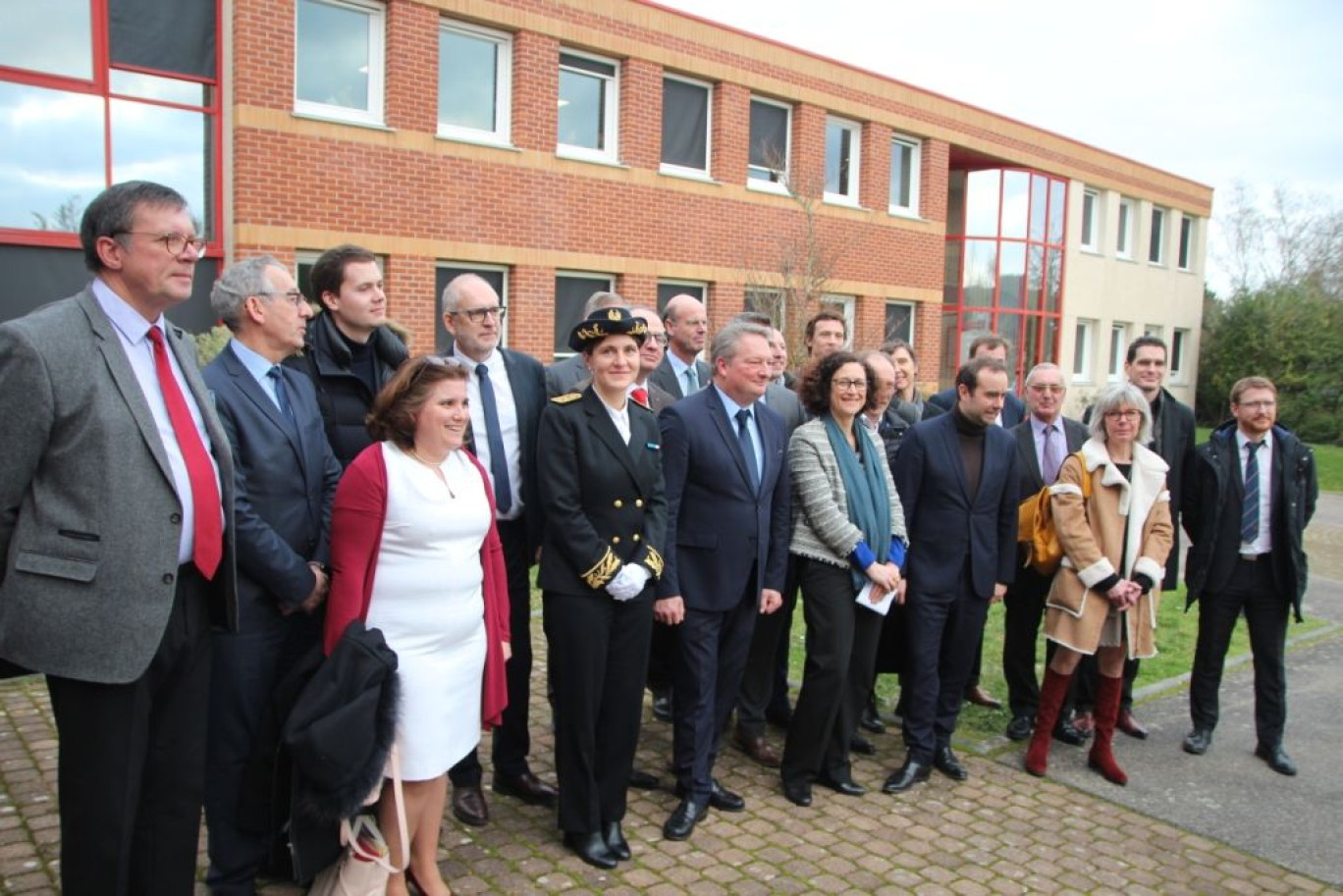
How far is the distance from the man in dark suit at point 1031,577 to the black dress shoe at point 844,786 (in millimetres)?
1397

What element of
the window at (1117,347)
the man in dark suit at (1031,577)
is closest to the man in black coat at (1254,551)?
the man in dark suit at (1031,577)

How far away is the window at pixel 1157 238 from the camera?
32.3m

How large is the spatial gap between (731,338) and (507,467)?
120cm

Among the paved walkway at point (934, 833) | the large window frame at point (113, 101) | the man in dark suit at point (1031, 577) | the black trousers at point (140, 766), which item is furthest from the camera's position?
the large window frame at point (113, 101)

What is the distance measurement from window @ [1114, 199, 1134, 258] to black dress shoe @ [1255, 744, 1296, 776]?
27.8 meters

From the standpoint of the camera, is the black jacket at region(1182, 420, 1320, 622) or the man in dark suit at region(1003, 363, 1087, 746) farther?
the man in dark suit at region(1003, 363, 1087, 746)

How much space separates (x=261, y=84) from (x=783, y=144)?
32.0 ft

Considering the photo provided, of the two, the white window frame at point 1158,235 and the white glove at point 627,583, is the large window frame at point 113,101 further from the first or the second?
the white window frame at point 1158,235

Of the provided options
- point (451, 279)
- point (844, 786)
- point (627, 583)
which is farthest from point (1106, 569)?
point (451, 279)

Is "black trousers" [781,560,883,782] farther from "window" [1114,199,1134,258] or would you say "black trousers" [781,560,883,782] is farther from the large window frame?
"window" [1114,199,1134,258]

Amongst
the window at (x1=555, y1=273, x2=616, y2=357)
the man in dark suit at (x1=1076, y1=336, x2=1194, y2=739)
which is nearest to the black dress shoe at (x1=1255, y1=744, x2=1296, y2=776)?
the man in dark suit at (x1=1076, y1=336, x2=1194, y2=739)

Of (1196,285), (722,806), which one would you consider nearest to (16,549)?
(722,806)

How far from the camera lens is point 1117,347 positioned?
3102 centimetres

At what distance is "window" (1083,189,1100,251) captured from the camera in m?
29.1
